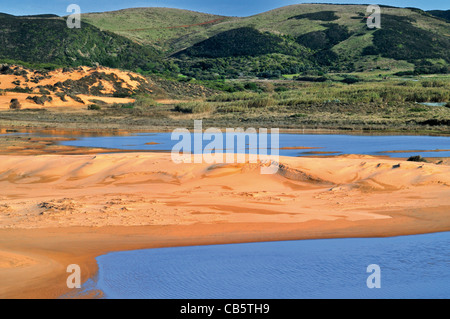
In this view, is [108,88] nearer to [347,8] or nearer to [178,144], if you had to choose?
[178,144]

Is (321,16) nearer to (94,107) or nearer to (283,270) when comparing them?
(94,107)

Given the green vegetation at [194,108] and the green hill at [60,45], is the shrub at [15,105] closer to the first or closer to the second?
the green vegetation at [194,108]

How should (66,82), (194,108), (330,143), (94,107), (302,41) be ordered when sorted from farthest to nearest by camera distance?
(302,41) < (66,82) < (94,107) < (194,108) < (330,143)

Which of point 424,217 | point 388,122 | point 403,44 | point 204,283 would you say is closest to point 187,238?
point 204,283

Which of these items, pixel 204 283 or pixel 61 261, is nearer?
pixel 204 283

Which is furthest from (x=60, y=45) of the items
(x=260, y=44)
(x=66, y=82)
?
(x=260, y=44)

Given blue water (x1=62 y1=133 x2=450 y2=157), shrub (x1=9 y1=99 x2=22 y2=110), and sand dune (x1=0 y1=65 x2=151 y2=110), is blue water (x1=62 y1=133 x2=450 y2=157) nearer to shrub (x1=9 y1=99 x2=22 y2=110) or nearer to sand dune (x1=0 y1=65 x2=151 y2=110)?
shrub (x1=9 y1=99 x2=22 y2=110)
